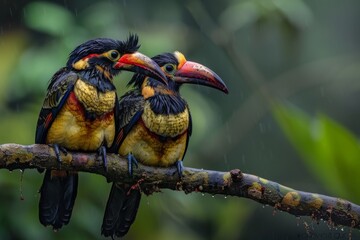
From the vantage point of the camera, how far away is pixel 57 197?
13.5 ft

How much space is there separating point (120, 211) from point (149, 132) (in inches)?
15.8

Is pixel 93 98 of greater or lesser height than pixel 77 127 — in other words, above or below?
above

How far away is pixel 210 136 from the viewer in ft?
22.9

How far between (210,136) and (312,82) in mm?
904

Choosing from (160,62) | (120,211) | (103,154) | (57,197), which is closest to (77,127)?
(103,154)

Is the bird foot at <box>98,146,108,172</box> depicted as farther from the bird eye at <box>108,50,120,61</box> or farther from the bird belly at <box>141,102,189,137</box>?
the bird eye at <box>108,50,120,61</box>

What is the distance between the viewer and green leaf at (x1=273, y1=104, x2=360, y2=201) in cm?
435

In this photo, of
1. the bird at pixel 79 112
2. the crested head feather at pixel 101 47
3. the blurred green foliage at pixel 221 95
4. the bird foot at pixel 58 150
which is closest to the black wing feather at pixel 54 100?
the bird at pixel 79 112

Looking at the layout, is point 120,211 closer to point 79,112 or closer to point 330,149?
point 79,112

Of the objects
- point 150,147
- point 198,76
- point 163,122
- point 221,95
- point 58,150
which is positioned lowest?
point 58,150

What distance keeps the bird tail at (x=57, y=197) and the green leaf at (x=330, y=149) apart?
3.71ft

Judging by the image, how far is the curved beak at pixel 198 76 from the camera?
4.22 metres

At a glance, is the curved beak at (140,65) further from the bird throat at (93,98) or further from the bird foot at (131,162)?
the bird foot at (131,162)

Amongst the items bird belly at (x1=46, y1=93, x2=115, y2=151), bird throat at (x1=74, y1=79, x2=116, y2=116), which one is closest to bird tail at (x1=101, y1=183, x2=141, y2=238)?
bird belly at (x1=46, y1=93, x2=115, y2=151)
